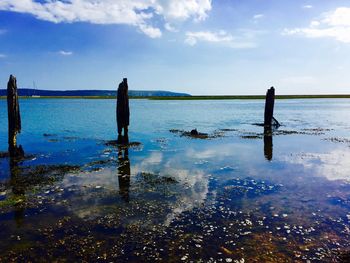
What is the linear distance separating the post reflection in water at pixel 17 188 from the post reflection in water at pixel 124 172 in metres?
5.02

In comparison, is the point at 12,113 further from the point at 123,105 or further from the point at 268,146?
the point at 268,146

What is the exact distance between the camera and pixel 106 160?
88.1ft

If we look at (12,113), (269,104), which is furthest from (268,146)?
(12,113)

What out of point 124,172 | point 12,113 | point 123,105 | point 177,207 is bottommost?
point 177,207

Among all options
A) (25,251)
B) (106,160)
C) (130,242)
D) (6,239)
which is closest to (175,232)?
(130,242)

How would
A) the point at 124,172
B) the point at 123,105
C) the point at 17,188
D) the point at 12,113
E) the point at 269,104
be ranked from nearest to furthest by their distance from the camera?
the point at 17,188, the point at 124,172, the point at 12,113, the point at 123,105, the point at 269,104

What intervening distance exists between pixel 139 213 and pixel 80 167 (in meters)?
11.0

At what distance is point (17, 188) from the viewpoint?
60.7ft

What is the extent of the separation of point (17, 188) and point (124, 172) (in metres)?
6.97

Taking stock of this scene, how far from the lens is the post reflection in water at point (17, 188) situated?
14.2 m

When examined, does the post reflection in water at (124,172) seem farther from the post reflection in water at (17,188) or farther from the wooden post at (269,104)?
the wooden post at (269,104)

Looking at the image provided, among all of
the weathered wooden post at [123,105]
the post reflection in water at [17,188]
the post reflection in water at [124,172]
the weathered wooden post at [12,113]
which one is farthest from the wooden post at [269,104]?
the post reflection in water at [17,188]

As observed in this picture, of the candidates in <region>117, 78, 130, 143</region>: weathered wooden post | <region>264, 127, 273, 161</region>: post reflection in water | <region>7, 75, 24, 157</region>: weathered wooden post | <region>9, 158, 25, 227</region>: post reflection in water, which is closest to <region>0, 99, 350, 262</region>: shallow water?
<region>9, 158, 25, 227</region>: post reflection in water

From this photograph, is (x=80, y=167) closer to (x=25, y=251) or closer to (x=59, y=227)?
(x=59, y=227)
